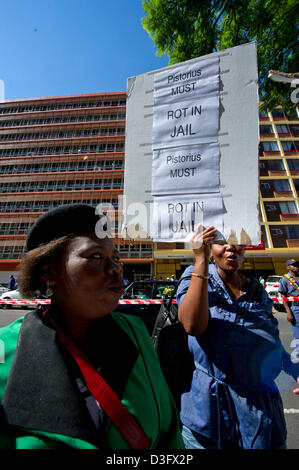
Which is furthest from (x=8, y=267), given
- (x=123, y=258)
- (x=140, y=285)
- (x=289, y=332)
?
(x=289, y=332)

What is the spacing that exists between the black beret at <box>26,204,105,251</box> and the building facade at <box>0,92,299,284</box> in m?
21.8

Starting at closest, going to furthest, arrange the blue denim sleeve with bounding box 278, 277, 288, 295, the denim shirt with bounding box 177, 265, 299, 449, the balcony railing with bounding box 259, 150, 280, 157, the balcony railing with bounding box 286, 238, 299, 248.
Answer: the denim shirt with bounding box 177, 265, 299, 449 < the blue denim sleeve with bounding box 278, 277, 288, 295 < the balcony railing with bounding box 286, 238, 299, 248 < the balcony railing with bounding box 259, 150, 280, 157

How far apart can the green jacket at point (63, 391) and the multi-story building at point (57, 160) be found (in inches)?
980

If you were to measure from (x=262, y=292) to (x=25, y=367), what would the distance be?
125 centimetres

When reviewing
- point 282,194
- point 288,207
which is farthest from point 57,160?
point 288,207

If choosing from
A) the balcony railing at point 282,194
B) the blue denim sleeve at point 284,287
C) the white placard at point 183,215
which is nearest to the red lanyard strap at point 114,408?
the white placard at point 183,215

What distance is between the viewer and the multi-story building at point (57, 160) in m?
28.7

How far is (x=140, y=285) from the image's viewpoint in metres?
6.58

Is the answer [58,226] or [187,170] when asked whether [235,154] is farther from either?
[58,226]

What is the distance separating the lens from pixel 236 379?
3.75 feet

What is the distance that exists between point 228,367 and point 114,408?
0.69 m

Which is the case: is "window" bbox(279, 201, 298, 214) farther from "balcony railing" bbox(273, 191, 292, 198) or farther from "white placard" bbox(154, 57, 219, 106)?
"white placard" bbox(154, 57, 219, 106)

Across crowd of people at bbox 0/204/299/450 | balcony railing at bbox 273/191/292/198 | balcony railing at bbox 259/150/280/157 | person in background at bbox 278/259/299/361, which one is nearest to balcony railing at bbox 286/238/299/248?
balcony railing at bbox 273/191/292/198

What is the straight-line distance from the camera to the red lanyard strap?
2.26ft
